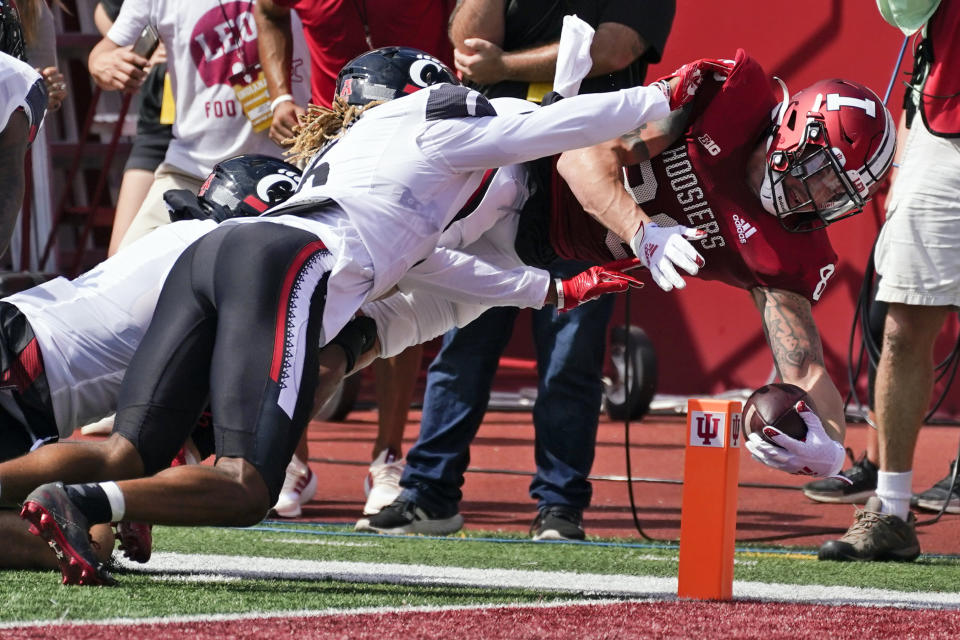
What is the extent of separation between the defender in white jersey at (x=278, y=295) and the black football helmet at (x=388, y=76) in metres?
0.25

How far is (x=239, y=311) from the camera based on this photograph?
315 centimetres

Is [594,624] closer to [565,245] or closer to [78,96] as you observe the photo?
[565,245]

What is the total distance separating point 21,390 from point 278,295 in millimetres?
629

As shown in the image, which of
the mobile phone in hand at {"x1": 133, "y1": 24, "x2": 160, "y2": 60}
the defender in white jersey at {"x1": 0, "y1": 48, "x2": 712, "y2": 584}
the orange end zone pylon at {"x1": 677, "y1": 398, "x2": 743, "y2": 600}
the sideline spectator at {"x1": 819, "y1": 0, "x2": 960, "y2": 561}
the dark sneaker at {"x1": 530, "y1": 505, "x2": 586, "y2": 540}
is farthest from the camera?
the mobile phone in hand at {"x1": 133, "y1": 24, "x2": 160, "y2": 60}

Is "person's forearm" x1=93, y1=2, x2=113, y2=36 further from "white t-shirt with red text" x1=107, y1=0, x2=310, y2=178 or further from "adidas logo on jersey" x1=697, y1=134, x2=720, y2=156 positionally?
"adidas logo on jersey" x1=697, y1=134, x2=720, y2=156

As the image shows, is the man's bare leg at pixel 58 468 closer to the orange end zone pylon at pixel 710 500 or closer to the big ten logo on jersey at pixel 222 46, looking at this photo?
the orange end zone pylon at pixel 710 500

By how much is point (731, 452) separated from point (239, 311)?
109 centimetres

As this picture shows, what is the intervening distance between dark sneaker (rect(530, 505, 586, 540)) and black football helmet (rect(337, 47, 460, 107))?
4.61 feet

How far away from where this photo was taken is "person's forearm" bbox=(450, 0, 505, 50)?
4.67m

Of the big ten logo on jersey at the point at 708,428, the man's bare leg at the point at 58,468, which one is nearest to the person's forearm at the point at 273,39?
the man's bare leg at the point at 58,468

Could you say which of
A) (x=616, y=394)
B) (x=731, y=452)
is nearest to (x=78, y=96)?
(x=616, y=394)

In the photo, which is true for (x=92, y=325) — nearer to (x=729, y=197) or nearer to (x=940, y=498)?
(x=729, y=197)

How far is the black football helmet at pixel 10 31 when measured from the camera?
3840 mm

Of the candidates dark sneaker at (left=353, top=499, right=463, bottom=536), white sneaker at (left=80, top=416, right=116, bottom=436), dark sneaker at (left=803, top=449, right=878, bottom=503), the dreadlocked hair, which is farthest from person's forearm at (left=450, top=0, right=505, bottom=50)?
white sneaker at (left=80, top=416, right=116, bottom=436)
